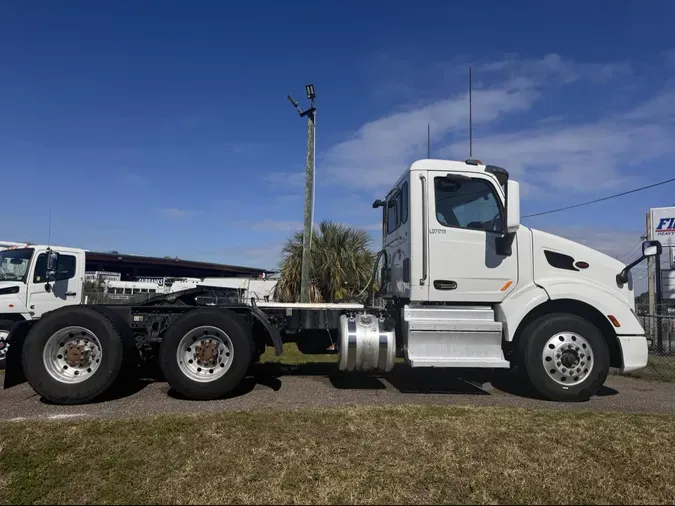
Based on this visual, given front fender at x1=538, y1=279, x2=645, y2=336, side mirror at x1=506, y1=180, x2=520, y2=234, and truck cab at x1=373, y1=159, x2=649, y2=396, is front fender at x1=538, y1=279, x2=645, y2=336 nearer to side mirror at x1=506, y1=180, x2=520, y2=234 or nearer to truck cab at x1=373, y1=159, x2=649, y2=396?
truck cab at x1=373, y1=159, x2=649, y2=396

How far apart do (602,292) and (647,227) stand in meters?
10.9

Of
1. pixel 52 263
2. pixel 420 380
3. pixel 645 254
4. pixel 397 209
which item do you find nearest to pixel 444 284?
pixel 397 209

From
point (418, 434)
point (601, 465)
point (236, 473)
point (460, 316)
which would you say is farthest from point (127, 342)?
point (601, 465)

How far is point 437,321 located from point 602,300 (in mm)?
2282

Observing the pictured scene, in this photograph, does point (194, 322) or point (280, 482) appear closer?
point (280, 482)

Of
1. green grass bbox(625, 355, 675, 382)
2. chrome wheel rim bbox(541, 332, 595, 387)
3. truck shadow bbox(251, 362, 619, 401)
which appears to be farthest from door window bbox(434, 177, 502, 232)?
green grass bbox(625, 355, 675, 382)

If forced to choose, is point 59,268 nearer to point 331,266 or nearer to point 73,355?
point 73,355

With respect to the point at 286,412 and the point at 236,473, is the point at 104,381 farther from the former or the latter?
the point at 236,473

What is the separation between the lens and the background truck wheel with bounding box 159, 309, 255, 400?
6.52 meters

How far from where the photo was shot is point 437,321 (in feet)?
23.5

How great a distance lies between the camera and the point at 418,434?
491 centimetres

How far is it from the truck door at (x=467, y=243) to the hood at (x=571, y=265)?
373 millimetres

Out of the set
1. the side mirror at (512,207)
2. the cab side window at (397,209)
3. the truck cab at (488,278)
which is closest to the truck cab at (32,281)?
the cab side window at (397,209)

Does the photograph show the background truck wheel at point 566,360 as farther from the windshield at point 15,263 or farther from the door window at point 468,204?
the windshield at point 15,263
